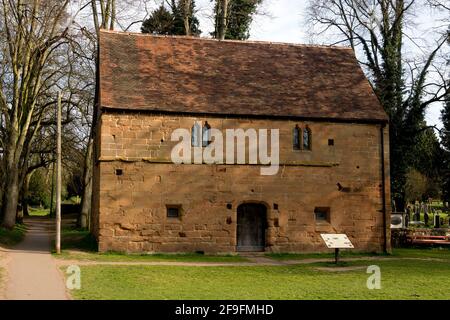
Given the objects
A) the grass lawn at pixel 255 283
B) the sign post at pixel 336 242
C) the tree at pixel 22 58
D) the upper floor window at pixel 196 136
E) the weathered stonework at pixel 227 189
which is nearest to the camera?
the grass lawn at pixel 255 283

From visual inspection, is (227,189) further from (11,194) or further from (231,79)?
(11,194)

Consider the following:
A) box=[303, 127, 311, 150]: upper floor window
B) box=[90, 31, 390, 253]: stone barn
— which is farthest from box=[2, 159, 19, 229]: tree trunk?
box=[303, 127, 311, 150]: upper floor window

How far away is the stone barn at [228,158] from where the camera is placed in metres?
21.1

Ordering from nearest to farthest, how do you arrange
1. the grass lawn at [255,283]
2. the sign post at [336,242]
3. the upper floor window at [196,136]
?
the grass lawn at [255,283], the sign post at [336,242], the upper floor window at [196,136]

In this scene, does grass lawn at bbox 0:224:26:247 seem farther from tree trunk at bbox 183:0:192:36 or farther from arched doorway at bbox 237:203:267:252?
tree trunk at bbox 183:0:192:36

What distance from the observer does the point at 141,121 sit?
70.4 feet

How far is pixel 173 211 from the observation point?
21.5 meters

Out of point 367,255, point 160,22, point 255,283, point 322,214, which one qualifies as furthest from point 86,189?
point 255,283

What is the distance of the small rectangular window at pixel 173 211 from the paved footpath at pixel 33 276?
4.71m

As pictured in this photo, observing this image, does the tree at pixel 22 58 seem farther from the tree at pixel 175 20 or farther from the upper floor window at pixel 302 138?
the upper floor window at pixel 302 138

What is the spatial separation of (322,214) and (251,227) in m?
3.09

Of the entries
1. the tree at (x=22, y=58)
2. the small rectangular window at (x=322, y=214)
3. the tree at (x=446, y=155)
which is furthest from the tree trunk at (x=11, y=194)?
the tree at (x=446, y=155)

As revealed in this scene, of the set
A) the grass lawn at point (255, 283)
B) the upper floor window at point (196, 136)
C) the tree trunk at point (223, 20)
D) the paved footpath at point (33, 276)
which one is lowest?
the grass lawn at point (255, 283)
